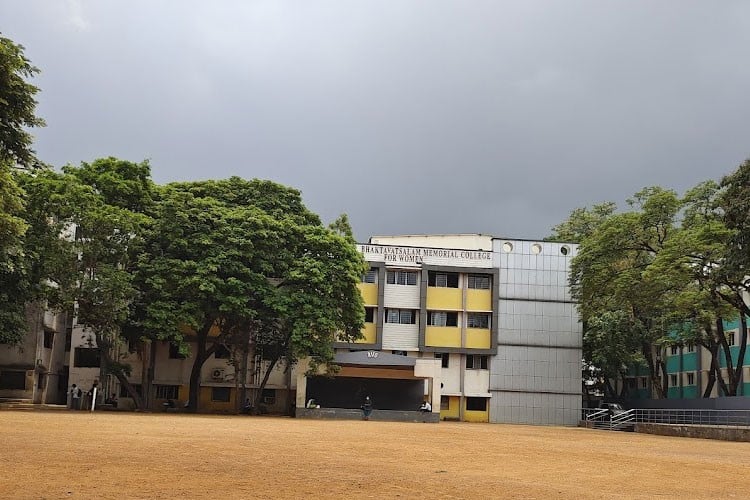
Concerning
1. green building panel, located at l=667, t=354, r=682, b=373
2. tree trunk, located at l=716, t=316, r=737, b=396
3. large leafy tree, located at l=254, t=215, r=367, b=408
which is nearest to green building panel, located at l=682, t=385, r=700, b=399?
green building panel, located at l=667, t=354, r=682, b=373

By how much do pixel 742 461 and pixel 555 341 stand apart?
108 feet

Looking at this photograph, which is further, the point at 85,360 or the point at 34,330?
the point at 85,360

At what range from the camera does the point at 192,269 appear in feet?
120

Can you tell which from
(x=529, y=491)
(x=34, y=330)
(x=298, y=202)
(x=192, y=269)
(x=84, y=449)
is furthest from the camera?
(x=34, y=330)

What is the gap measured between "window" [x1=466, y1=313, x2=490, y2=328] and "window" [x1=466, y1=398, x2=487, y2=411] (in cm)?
466

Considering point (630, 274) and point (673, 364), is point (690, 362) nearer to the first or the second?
point (673, 364)

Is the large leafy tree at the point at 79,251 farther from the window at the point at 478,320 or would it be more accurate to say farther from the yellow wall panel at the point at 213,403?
the window at the point at 478,320

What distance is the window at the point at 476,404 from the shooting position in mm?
51344

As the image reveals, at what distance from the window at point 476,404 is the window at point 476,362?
2011 millimetres

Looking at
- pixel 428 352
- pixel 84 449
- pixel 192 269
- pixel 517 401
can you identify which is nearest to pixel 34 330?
pixel 192 269

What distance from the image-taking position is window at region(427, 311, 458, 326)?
51.7 m

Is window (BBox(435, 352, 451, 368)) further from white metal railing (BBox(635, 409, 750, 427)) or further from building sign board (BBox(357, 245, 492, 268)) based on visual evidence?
white metal railing (BBox(635, 409, 750, 427))

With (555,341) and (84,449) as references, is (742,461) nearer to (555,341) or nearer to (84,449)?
(84,449)

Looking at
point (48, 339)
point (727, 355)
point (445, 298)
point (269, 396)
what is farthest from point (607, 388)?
point (48, 339)
